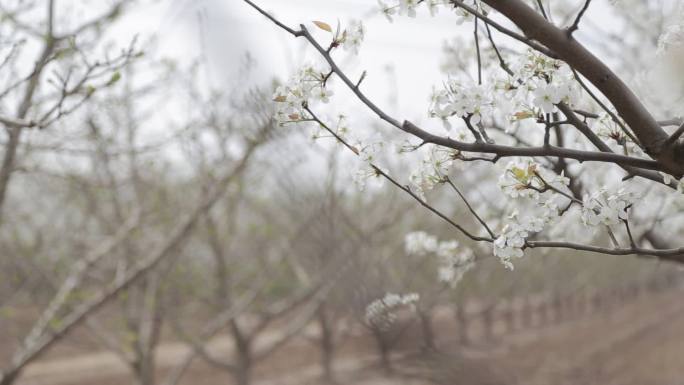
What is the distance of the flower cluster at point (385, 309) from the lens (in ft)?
6.84

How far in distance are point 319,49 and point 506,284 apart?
13384 mm

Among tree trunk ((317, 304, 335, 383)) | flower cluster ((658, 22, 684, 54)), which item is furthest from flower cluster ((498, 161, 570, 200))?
tree trunk ((317, 304, 335, 383))

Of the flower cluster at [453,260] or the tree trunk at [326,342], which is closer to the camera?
the flower cluster at [453,260]

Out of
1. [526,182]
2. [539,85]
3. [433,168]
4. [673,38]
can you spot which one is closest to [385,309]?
[433,168]

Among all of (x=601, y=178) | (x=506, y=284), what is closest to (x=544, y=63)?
(x=601, y=178)

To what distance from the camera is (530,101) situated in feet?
5.57

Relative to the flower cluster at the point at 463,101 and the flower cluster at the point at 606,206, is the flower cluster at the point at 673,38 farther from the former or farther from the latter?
the flower cluster at the point at 463,101

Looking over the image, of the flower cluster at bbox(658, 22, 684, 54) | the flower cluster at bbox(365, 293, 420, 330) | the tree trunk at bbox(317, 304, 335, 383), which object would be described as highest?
the tree trunk at bbox(317, 304, 335, 383)

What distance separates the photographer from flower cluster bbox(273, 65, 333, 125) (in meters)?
1.72

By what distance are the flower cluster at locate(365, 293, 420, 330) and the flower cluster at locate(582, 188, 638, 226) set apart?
731 millimetres

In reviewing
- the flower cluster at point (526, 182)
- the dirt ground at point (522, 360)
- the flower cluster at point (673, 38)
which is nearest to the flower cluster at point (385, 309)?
→ the flower cluster at point (526, 182)

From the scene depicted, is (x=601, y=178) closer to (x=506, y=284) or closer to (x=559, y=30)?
(x=559, y=30)

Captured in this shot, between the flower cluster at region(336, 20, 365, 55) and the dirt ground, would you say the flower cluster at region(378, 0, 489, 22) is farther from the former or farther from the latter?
the dirt ground

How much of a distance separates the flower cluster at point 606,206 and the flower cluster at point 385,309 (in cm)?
73
